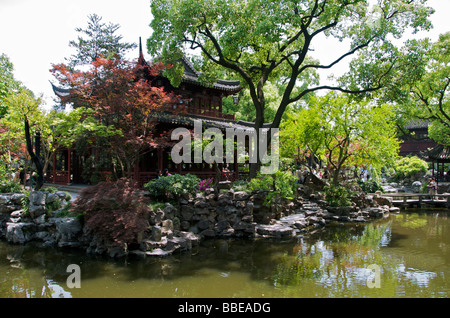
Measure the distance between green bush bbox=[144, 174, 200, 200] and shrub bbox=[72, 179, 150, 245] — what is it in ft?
3.23

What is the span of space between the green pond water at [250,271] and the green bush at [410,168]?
17.0 m

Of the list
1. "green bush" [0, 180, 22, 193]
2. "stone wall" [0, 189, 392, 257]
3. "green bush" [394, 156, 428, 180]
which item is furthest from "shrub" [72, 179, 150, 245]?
"green bush" [394, 156, 428, 180]

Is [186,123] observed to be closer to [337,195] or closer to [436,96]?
[337,195]

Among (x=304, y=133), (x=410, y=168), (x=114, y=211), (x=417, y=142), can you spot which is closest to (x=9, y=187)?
(x=114, y=211)

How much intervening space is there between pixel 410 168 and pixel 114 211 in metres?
24.0

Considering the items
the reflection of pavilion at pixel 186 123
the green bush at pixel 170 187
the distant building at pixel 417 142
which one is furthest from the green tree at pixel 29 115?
the distant building at pixel 417 142

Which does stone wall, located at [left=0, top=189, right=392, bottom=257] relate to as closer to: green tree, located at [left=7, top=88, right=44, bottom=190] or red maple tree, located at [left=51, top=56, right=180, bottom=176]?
green tree, located at [left=7, top=88, right=44, bottom=190]

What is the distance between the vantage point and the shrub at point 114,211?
743 centimetres

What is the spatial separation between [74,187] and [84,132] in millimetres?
5140

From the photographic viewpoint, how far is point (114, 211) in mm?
7633

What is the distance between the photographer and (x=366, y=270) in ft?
21.9

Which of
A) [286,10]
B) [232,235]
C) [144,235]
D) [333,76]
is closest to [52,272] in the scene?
[144,235]

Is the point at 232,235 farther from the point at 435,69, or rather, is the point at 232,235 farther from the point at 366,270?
the point at 435,69
